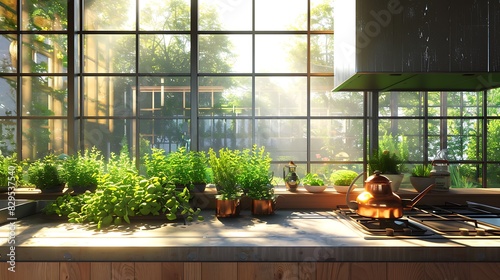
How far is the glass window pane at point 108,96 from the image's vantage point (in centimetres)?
271

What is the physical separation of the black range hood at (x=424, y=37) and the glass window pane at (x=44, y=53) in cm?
201

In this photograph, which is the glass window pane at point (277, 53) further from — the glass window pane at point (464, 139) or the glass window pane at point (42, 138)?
the glass window pane at point (42, 138)

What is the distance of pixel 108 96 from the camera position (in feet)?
8.91

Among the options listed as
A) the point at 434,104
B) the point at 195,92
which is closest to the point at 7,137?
the point at 195,92

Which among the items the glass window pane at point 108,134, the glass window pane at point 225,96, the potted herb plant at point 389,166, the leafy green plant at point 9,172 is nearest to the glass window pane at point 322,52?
the glass window pane at point 225,96

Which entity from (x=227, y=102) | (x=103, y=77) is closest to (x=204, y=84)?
(x=227, y=102)

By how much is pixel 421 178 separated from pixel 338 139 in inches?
24.9

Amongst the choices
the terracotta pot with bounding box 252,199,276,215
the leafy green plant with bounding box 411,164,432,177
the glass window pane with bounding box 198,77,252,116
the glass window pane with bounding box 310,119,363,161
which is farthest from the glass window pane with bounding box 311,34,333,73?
the terracotta pot with bounding box 252,199,276,215

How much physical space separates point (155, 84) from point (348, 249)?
1.89m

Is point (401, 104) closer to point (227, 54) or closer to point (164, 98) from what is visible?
point (227, 54)

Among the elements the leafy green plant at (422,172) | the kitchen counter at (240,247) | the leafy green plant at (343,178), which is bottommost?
the kitchen counter at (240,247)

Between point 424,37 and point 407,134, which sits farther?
point 407,134

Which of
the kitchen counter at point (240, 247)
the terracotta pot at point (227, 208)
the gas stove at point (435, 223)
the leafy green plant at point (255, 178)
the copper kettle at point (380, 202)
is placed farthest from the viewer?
the leafy green plant at point (255, 178)

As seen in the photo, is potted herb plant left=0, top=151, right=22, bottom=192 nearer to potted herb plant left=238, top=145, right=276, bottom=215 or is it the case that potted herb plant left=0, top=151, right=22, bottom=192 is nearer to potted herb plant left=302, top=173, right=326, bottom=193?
potted herb plant left=238, top=145, right=276, bottom=215
